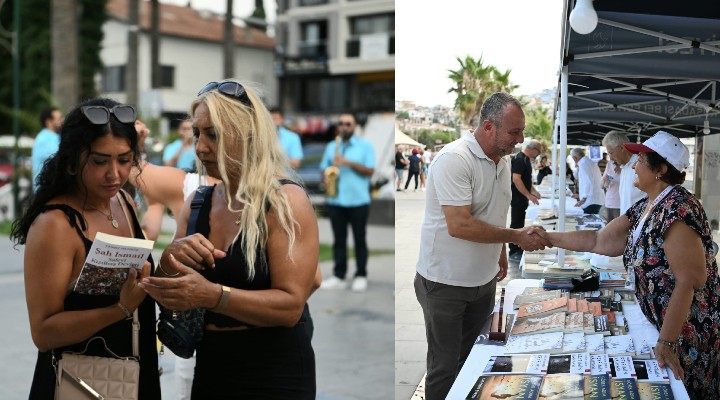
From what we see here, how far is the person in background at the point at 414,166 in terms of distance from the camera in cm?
388

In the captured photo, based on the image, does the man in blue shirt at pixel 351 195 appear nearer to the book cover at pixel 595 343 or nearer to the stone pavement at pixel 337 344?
the stone pavement at pixel 337 344

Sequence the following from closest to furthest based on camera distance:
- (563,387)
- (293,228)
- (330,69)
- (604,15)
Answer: (293,228) < (563,387) < (604,15) < (330,69)

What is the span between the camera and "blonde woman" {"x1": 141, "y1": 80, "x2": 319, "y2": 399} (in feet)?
6.97

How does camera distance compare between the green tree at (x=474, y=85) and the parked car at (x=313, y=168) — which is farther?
the parked car at (x=313, y=168)

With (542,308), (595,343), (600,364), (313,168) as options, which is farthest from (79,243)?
(313,168)

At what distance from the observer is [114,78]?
44.3 metres

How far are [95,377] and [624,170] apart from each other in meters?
2.81

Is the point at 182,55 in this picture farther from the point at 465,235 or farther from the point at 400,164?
the point at 465,235

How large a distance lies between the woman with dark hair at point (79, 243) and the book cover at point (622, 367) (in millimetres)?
1387

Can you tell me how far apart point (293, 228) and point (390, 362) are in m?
4.25

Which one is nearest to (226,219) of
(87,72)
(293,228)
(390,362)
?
(293,228)

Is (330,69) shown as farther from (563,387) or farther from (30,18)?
(563,387)

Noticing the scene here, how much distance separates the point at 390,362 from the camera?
6219 mm

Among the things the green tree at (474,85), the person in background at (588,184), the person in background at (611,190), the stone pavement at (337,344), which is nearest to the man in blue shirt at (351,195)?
the stone pavement at (337,344)
